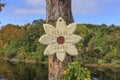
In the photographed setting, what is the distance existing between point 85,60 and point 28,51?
22.0 meters

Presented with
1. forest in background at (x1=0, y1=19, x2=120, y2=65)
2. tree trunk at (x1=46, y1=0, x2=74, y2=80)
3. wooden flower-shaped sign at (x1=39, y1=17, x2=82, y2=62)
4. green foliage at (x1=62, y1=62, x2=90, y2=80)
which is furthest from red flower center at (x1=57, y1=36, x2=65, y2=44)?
forest in background at (x1=0, y1=19, x2=120, y2=65)

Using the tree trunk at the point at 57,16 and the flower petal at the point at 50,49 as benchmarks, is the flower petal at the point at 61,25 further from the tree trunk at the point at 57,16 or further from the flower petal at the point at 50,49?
the flower petal at the point at 50,49

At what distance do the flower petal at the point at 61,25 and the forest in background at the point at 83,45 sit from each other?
158ft

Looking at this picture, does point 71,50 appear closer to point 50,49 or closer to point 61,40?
point 61,40

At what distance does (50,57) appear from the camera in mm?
7387

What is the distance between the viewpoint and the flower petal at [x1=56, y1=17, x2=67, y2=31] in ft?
23.6

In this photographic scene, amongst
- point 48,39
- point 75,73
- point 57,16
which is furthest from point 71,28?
point 75,73

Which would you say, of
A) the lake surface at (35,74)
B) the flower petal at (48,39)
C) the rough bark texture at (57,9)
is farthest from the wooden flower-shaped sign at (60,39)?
the lake surface at (35,74)

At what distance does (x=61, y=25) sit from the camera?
23.8 ft

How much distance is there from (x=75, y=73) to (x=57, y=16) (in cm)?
103

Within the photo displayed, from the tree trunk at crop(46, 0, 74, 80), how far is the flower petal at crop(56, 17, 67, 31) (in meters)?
0.09

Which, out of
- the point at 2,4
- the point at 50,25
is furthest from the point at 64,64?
the point at 2,4

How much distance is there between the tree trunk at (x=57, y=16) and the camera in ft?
23.7

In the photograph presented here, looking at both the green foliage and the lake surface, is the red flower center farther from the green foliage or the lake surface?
the lake surface
